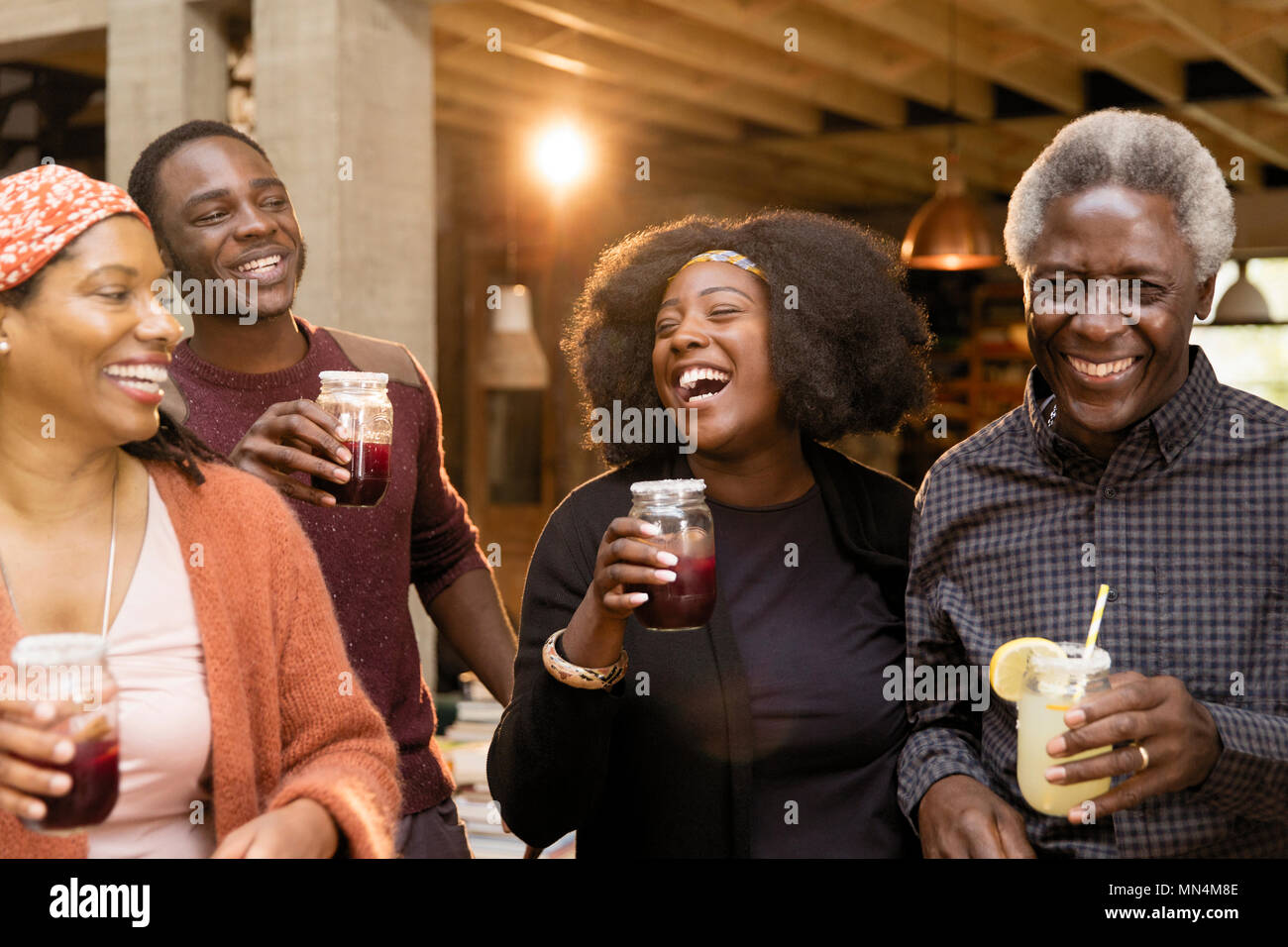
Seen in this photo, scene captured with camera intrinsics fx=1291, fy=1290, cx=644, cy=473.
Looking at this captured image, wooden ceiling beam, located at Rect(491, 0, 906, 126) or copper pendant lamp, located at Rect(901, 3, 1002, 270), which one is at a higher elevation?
wooden ceiling beam, located at Rect(491, 0, 906, 126)

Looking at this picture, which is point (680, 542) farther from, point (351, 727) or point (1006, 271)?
point (1006, 271)

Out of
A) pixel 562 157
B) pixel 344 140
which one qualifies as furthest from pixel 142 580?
pixel 562 157

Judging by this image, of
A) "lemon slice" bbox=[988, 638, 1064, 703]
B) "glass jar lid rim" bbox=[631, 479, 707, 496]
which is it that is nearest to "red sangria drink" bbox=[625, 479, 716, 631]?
"glass jar lid rim" bbox=[631, 479, 707, 496]

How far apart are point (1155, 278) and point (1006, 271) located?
34.5 feet

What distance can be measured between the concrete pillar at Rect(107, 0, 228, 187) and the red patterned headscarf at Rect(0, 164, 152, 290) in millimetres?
2957

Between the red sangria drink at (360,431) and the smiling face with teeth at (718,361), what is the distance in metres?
0.47

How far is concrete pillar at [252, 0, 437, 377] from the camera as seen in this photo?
13.7 ft

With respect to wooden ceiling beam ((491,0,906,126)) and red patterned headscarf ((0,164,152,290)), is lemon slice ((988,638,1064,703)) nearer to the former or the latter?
red patterned headscarf ((0,164,152,290))

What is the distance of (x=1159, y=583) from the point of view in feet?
6.05

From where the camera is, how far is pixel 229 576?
1714mm

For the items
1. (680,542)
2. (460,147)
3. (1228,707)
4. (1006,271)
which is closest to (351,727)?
(680,542)

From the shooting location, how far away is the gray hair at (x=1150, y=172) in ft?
5.95

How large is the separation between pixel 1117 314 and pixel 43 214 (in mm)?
1403

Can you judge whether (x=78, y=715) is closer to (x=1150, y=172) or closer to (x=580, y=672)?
(x=580, y=672)
